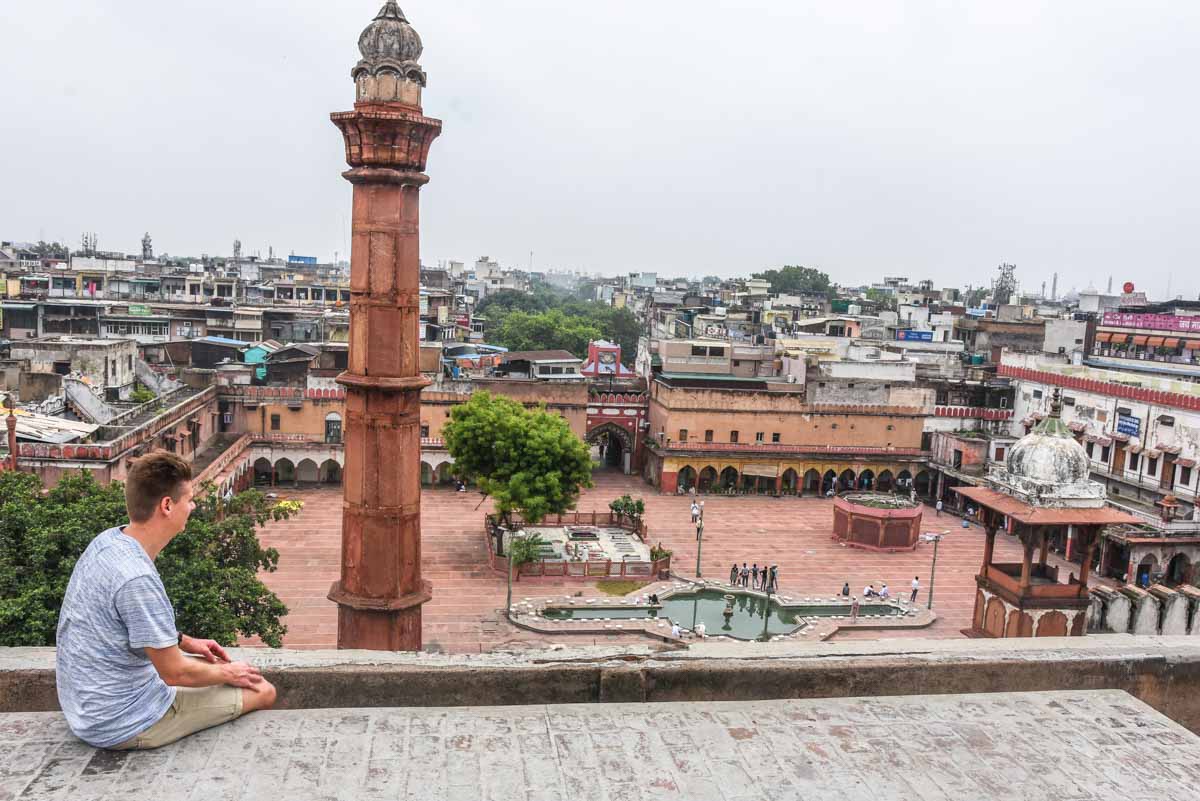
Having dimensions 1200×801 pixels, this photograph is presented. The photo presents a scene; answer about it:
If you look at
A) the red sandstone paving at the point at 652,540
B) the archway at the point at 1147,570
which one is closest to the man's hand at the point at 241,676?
the red sandstone paving at the point at 652,540

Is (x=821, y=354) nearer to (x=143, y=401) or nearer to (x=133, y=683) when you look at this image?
(x=143, y=401)

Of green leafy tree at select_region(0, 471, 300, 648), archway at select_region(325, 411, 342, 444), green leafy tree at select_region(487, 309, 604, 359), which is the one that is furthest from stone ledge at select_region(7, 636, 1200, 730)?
green leafy tree at select_region(487, 309, 604, 359)

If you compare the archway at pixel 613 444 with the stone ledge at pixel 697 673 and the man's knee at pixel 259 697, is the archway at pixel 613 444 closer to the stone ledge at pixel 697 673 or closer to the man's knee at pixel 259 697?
the stone ledge at pixel 697 673

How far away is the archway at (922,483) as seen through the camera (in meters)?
41.4

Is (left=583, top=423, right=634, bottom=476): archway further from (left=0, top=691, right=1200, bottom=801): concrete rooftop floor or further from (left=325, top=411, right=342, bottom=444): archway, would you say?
(left=0, top=691, right=1200, bottom=801): concrete rooftop floor

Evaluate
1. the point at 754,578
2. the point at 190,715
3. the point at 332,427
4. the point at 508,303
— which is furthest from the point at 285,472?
the point at 508,303

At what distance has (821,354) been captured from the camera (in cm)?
4975

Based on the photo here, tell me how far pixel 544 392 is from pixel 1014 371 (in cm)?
2085

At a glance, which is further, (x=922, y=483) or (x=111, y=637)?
(x=922, y=483)

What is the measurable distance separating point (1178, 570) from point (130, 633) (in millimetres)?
31792

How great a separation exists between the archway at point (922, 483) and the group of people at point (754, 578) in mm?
16385

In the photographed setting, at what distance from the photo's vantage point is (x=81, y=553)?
38.2 ft

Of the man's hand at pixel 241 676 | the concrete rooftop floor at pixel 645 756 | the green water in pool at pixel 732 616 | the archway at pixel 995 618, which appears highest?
the man's hand at pixel 241 676

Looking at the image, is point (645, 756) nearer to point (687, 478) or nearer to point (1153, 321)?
point (687, 478)
